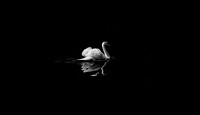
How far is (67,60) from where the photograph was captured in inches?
351

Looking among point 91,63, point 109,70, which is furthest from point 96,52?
point 109,70

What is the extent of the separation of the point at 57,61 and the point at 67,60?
0.18 m

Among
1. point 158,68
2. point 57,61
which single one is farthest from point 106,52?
point 158,68

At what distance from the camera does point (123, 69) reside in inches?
313

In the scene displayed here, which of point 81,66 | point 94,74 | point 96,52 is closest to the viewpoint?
point 94,74

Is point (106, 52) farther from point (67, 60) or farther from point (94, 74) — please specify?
point (94, 74)

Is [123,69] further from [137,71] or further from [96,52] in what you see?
[96,52]

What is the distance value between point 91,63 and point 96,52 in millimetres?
239

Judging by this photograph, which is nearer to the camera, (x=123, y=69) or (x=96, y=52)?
(x=123, y=69)

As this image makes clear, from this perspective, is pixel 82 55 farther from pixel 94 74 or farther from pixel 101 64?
pixel 94 74

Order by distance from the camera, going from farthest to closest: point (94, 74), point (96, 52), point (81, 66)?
point (96, 52)
point (81, 66)
point (94, 74)

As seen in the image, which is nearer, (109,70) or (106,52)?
(109,70)

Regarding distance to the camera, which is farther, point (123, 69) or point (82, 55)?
point (82, 55)

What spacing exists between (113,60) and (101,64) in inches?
15.7
